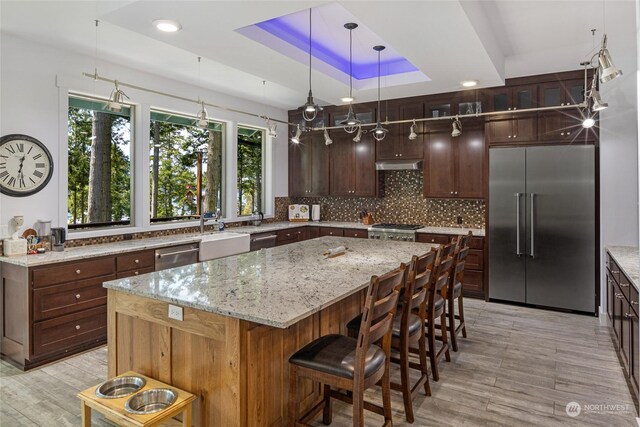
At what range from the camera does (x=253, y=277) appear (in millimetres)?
2686

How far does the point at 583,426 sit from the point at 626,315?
942 mm

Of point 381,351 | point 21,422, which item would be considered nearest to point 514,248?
point 381,351

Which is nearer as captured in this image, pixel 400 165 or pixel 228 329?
pixel 228 329

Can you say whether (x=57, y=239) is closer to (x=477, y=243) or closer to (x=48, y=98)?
(x=48, y=98)

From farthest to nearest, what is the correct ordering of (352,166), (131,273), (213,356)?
(352,166), (131,273), (213,356)

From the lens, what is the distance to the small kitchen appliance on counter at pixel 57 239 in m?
3.80

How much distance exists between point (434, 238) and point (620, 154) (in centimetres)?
226

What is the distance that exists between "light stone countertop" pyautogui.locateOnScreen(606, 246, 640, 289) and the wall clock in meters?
4.90

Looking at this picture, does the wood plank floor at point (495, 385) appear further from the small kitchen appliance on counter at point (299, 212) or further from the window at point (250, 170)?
the small kitchen appliance on counter at point (299, 212)

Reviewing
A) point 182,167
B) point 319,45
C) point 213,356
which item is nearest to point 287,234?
point 182,167

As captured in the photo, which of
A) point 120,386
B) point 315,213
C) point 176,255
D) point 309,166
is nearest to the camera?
point 120,386

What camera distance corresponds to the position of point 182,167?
5.55 m

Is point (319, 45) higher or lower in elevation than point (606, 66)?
higher

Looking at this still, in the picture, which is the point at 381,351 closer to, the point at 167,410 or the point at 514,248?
the point at 167,410
